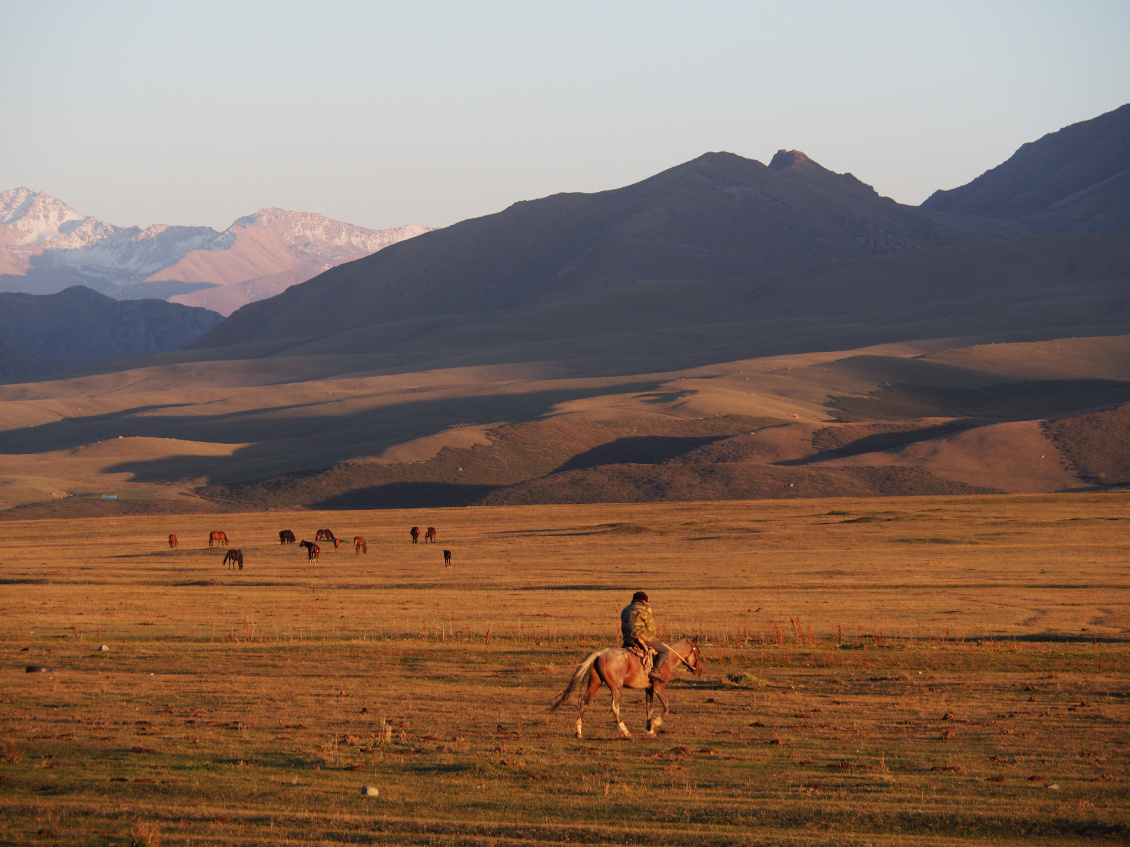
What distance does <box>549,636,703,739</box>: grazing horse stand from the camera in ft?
58.3

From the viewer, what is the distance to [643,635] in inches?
741

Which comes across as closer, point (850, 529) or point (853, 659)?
point (853, 659)

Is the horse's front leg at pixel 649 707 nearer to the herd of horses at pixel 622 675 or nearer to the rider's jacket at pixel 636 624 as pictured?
the herd of horses at pixel 622 675

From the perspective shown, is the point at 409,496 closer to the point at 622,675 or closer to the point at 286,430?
the point at 286,430

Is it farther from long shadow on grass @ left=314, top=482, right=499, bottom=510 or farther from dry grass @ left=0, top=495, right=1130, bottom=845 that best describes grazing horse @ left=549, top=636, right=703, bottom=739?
long shadow on grass @ left=314, top=482, right=499, bottom=510

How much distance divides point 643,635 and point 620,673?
1000 millimetres

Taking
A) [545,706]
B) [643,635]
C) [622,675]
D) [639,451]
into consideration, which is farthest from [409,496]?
[622,675]

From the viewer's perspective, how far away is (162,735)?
1906cm

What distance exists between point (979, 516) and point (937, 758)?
213ft

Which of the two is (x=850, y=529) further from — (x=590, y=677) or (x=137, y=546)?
(x=590, y=677)

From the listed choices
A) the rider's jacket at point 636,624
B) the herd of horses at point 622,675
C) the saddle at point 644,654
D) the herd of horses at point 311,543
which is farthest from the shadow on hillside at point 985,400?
the saddle at point 644,654

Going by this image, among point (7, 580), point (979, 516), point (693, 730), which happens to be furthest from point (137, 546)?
point (693, 730)

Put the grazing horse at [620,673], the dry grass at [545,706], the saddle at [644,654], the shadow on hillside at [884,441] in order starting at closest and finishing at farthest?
1. the dry grass at [545,706]
2. the grazing horse at [620,673]
3. the saddle at [644,654]
4. the shadow on hillside at [884,441]

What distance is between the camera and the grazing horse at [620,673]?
58.3ft
